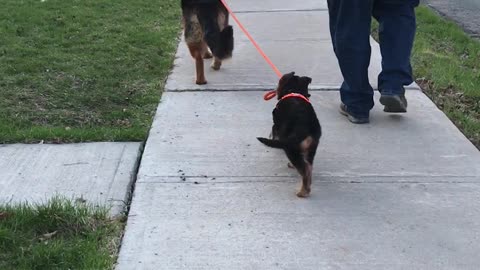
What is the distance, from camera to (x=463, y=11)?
9.68 m

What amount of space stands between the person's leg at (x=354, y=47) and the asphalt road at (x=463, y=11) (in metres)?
3.59

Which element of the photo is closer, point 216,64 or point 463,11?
point 216,64

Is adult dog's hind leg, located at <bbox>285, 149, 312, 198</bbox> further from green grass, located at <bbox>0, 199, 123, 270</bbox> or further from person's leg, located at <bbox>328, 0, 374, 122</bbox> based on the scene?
person's leg, located at <bbox>328, 0, 374, 122</bbox>

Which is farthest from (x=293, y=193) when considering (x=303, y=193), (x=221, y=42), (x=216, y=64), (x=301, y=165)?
(x=216, y=64)

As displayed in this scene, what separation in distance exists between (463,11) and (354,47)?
5116 mm

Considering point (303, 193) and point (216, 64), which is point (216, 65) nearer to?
point (216, 64)

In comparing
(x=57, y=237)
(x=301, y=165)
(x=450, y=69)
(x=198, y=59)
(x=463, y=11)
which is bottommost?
(x=463, y=11)

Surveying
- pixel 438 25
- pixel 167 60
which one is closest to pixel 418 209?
pixel 167 60

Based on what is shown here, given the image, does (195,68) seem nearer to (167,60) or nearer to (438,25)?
(167,60)

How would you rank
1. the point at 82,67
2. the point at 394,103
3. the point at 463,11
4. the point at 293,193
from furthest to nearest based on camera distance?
1. the point at 463,11
2. the point at 82,67
3. the point at 394,103
4. the point at 293,193

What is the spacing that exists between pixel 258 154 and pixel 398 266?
1566 millimetres

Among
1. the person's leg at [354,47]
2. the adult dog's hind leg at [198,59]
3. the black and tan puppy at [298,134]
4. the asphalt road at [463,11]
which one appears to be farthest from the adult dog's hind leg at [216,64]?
the asphalt road at [463,11]

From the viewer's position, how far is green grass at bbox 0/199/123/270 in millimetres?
3396

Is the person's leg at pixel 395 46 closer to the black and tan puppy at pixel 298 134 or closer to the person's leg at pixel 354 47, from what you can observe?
the person's leg at pixel 354 47
